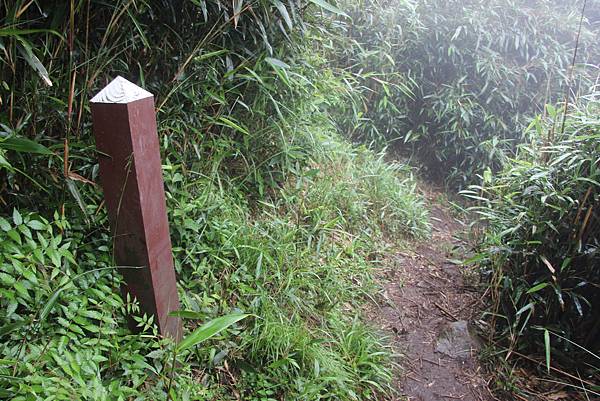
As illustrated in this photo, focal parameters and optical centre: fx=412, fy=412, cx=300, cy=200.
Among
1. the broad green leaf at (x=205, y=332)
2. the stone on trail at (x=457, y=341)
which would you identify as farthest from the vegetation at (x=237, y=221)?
the stone on trail at (x=457, y=341)

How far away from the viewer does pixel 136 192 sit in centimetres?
120

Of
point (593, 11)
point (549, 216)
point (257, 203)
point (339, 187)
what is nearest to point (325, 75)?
point (339, 187)

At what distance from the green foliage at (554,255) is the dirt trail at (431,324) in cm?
25

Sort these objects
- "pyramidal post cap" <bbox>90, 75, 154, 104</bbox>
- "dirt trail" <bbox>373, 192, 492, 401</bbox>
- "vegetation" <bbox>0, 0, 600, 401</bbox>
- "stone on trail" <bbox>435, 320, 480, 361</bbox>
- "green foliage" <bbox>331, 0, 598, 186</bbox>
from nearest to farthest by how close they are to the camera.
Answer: "pyramidal post cap" <bbox>90, 75, 154, 104</bbox> < "vegetation" <bbox>0, 0, 600, 401</bbox> < "dirt trail" <bbox>373, 192, 492, 401</bbox> < "stone on trail" <bbox>435, 320, 480, 361</bbox> < "green foliage" <bbox>331, 0, 598, 186</bbox>

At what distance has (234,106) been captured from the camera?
222cm

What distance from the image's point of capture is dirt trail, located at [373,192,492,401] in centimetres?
212

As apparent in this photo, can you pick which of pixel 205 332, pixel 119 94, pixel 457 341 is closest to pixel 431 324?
pixel 457 341

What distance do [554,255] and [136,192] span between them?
2158 mm

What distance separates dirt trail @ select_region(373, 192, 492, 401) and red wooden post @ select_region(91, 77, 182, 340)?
4.28 feet

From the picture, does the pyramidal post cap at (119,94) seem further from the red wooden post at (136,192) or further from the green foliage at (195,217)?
the green foliage at (195,217)

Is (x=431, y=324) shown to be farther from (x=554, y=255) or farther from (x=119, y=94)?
(x=119, y=94)

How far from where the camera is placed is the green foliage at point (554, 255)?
2.13m

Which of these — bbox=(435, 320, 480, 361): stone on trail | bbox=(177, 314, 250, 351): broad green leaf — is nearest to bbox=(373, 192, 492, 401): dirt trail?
bbox=(435, 320, 480, 361): stone on trail

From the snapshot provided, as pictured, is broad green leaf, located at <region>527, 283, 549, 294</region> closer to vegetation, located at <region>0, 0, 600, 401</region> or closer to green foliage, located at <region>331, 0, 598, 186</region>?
vegetation, located at <region>0, 0, 600, 401</region>
